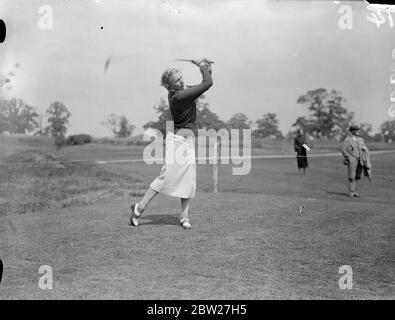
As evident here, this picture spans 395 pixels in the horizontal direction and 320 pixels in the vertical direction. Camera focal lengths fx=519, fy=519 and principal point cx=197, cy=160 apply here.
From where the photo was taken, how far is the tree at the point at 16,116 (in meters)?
9.73

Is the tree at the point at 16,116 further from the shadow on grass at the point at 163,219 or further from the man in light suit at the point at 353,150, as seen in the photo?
the man in light suit at the point at 353,150

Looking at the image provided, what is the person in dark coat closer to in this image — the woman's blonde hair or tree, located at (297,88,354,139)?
tree, located at (297,88,354,139)

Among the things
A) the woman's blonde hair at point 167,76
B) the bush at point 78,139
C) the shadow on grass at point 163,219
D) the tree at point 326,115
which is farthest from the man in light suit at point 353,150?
the bush at point 78,139

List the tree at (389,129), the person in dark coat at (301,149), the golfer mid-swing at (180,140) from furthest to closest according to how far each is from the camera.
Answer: the person in dark coat at (301,149)
the tree at (389,129)
the golfer mid-swing at (180,140)

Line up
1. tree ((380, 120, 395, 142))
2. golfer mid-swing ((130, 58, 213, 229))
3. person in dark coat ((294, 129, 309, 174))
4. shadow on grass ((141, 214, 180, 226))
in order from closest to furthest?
golfer mid-swing ((130, 58, 213, 229)) < shadow on grass ((141, 214, 180, 226)) < tree ((380, 120, 395, 142)) < person in dark coat ((294, 129, 309, 174))

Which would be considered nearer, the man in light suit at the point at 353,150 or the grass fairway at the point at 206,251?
the grass fairway at the point at 206,251

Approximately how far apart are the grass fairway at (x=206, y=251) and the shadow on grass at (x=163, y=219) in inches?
0.5

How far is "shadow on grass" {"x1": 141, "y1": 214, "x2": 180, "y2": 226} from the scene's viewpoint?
630cm

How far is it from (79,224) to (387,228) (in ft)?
12.4

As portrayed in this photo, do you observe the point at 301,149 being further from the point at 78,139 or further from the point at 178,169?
the point at 178,169

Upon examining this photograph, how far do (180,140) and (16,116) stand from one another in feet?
18.1

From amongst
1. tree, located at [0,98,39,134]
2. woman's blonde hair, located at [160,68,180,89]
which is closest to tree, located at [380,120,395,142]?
woman's blonde hair, located at [160,68,180,89]

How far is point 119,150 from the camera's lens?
20.7 meters
